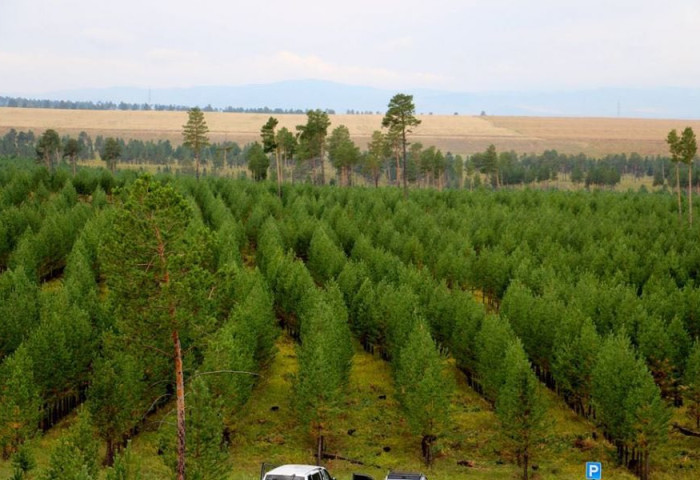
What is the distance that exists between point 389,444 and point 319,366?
9380 millimetres

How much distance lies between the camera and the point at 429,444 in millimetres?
63156

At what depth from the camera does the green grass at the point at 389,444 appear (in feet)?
203

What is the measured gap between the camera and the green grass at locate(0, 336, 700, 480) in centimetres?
6181

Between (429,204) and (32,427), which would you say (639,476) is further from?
(429,204)

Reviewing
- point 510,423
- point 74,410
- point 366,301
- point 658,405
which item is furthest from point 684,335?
point 74,410

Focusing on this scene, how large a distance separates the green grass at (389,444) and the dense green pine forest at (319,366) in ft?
0.67

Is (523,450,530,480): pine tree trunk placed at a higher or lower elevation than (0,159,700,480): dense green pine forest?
lower

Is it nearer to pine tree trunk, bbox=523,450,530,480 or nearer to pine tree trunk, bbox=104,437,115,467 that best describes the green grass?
pine tree trunk, bbox=523,450,530,480

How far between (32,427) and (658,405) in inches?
1820

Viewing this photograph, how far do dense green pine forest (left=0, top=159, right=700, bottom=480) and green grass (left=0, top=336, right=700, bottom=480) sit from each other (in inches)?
8.0

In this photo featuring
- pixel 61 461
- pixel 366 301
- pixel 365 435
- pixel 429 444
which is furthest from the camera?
A: pixel 366 301

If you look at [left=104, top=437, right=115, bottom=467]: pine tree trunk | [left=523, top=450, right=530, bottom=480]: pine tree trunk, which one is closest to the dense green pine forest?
[left=104, top=437, right=115, bottom=467]: pine tree trunk

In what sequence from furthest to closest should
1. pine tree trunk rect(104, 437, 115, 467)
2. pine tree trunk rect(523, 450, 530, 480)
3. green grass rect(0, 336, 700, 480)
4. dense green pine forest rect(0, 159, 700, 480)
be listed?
green grass rect(0, 336, 700, 480), pine tree trunk rect(104, 437, 115, 467), pine tree trunk rect(523, 450, 530, 480), dense green pine forest rect(0, 159, 700, 480)

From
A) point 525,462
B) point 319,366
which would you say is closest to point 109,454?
point 319,366
